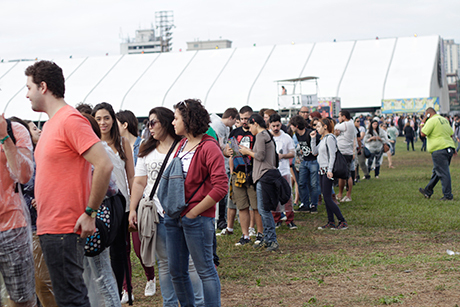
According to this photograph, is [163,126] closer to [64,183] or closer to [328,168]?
[64,183]

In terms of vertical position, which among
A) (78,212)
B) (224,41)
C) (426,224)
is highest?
(224,41)

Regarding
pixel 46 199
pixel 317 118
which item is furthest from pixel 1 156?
pixel 317 118

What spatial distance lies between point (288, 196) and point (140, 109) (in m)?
30.5

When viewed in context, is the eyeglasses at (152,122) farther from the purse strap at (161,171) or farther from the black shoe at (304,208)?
the black shoe at (304,208)

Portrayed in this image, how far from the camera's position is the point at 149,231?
416cm

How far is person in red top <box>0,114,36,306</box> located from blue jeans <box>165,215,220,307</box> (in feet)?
3.37

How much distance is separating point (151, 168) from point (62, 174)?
145 centimetres

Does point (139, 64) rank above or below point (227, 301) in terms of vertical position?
above

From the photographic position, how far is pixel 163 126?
4410 millimetres

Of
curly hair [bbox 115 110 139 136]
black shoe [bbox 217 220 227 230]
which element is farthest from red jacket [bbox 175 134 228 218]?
black shoe [bbox 217 220 227 230]

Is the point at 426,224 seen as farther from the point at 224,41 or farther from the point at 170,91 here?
the point at 224,41

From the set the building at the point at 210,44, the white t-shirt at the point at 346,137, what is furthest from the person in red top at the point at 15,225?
the building at the point at 210,44

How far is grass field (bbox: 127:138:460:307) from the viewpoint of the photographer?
4910mm

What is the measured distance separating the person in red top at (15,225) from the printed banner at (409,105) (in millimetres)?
30092
